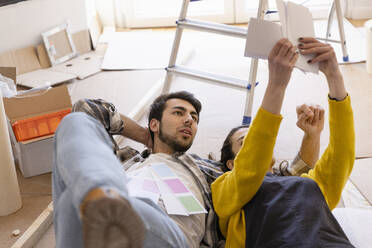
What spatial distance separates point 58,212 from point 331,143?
891 mm

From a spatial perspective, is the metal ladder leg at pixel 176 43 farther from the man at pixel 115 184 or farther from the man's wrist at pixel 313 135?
→ the man's wrist at pixel 313 135

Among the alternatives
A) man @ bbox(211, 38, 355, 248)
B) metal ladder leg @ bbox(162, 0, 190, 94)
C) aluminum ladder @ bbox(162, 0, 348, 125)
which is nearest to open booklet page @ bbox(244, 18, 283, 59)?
man @ bbox(211, 38, 355, 248)

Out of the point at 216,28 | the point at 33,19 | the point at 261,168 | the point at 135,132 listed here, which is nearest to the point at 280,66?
the point at 261,168

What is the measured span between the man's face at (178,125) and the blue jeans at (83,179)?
545 millimetres

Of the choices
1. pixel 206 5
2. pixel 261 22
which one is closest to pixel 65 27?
pixel 206 5

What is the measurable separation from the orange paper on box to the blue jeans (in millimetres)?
1225

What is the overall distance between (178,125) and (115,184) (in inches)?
36.3

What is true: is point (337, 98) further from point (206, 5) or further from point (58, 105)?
point (206, 5)

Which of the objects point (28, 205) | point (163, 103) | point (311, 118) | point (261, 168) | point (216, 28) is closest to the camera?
point (261, 168)

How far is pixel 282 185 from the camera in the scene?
155 centimetres

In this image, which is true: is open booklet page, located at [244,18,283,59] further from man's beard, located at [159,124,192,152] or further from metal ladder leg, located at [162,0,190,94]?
metal ladder leg, located at [162,0,190,94]

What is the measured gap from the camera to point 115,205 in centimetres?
91

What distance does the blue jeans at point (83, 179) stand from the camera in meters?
0.98

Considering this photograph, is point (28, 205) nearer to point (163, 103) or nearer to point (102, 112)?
point (102, 112)
